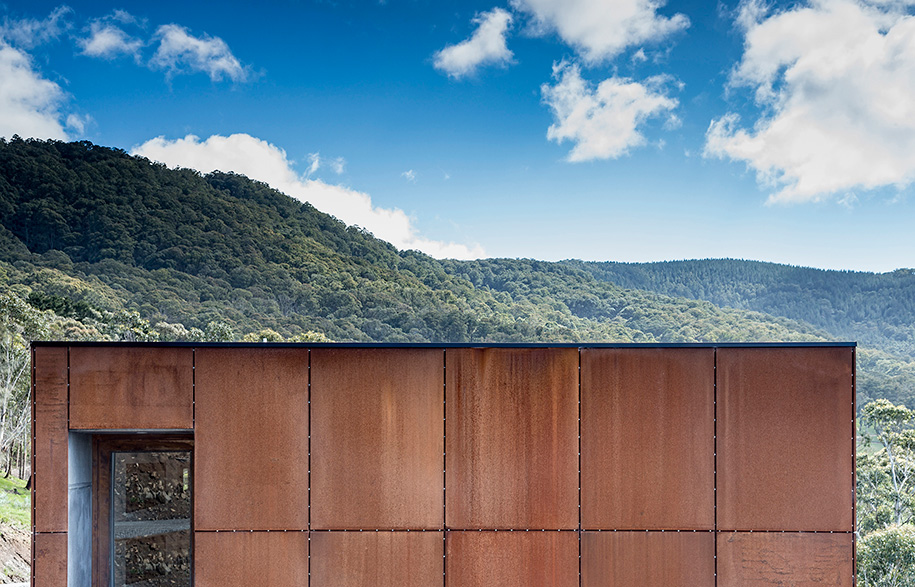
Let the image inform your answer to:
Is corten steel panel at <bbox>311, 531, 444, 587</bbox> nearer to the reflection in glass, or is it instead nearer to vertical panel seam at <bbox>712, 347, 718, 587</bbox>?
the reflection in glass

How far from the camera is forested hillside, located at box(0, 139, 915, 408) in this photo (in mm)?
38906

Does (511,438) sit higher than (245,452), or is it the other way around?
(511,438)

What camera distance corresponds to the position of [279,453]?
5.61 m

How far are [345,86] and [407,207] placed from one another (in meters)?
19.5

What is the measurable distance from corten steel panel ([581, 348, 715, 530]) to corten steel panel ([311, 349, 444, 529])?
1556 millimetres

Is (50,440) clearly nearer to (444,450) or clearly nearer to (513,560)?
(444,450)

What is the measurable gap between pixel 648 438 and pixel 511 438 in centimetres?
139

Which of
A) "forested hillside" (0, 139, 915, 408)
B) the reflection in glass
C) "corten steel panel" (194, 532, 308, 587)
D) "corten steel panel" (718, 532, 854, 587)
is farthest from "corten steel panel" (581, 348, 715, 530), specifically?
"forested hillside" (0, 139, 915, 408)

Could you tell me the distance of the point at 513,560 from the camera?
18.2 feet

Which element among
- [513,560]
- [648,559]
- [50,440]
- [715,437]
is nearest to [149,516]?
[50,440]

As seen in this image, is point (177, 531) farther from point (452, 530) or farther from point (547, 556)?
point (547, 556)

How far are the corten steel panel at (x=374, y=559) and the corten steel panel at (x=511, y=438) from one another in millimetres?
422

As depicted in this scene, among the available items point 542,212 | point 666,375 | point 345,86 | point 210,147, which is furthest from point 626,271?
point 666,375

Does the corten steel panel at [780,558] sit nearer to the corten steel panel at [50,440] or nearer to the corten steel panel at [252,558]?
the corten steel panel at [252,558]
